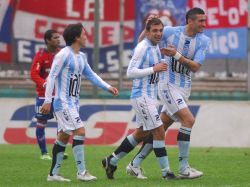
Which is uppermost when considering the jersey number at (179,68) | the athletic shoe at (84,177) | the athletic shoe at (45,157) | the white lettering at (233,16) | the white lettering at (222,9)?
the white lettering at (222,9)

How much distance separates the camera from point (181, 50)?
11.8 meters

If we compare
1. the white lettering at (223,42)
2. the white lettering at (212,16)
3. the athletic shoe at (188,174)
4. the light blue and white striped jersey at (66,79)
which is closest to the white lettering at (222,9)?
the white lettering at (212,16)

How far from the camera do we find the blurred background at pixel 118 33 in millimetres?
20219

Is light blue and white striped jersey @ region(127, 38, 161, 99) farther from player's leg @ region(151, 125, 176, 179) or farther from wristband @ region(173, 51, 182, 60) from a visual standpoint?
player's leg @ region(151, 125, 176, 179)

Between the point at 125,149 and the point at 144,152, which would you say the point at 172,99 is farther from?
the point at 125,149

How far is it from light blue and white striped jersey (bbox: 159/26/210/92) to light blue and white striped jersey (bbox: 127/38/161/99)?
48 centimetres

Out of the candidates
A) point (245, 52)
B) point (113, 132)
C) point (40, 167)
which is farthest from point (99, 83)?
point (245, 52)

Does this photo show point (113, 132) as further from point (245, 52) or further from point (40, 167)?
point (40, 167)

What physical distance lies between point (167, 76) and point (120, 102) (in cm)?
789

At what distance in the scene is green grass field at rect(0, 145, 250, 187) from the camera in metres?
11.0

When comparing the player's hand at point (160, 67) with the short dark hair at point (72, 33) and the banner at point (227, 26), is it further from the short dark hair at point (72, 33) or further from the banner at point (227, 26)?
the banner at point (227, 26)

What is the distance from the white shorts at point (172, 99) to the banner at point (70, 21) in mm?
8471

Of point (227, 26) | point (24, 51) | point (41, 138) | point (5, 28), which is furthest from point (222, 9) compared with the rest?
point (41, 138)

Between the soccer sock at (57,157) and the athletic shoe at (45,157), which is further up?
the soccer sock at (57,157)
